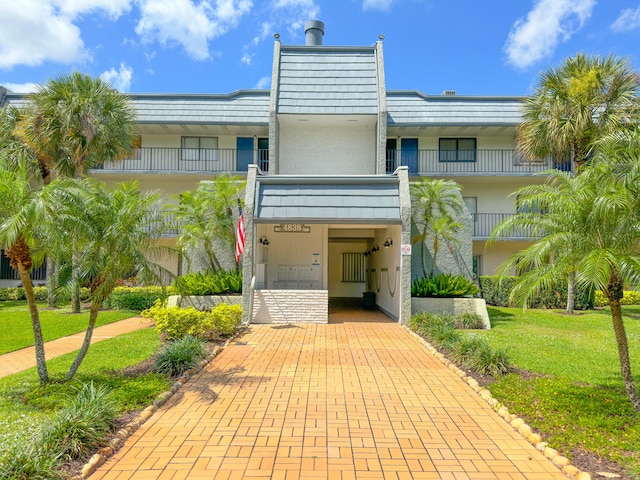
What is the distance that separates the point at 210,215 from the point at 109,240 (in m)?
8.39

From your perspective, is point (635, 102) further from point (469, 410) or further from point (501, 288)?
point (469, 410)

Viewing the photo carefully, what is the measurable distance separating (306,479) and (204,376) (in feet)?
13.1

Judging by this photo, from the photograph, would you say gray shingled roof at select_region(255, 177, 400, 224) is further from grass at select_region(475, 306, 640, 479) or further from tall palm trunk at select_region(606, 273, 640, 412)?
tall palm trunk at select_region(606, 273, 640, 412)

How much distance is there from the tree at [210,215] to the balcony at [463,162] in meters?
10.4

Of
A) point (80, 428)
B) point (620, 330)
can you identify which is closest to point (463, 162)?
point (620, 330)

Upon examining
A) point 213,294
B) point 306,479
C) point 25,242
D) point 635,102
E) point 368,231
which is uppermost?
point 635,102

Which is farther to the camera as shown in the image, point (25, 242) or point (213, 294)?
point (213, 294)

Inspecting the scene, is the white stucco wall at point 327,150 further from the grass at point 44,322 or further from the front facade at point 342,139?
the grass at point 44,322

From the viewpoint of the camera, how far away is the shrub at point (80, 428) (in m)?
4.44

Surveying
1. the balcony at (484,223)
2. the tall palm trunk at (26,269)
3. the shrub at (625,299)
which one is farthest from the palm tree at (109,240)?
the shrub at (625,299)

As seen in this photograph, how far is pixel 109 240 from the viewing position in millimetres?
7125

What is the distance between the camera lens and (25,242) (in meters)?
6.59

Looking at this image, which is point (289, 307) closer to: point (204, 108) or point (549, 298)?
point (549, 298)

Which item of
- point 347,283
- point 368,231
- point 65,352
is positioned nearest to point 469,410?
point 65,352
